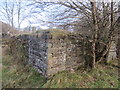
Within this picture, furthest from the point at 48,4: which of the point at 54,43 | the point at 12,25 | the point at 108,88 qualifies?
the point at 12,25

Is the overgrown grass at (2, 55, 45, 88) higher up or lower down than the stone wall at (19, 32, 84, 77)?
lower down

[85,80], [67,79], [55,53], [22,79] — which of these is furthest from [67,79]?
[22,79]

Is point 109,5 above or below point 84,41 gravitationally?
above

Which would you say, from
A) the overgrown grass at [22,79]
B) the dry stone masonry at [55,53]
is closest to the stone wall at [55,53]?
the dry stone masonry at [55,53]

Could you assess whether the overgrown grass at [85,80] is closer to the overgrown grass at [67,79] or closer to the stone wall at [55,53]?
the overgrown grass at [67,79]

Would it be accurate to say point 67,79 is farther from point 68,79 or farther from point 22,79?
point 22,79

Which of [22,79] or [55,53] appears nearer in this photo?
[55,53]

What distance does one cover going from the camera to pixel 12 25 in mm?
13453

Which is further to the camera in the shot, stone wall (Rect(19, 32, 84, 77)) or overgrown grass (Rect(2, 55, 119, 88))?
stone wall (Rect(19, 32, 84, 77))

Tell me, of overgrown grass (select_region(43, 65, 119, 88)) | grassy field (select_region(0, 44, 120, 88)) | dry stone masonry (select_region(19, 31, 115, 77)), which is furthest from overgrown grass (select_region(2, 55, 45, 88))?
overgrown grass (select_region(43, 65, 119, 88))

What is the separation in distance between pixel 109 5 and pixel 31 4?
3.15 meters

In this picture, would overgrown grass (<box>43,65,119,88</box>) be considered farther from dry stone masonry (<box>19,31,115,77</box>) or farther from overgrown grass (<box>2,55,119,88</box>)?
dry stone masonry (<box>19,31,115,77</box>)

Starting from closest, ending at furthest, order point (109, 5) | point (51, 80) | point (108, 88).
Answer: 1. point (108, 88)
2. point (51, 80)
3. point (109, 5)

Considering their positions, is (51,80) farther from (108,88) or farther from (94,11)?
(94,11)
